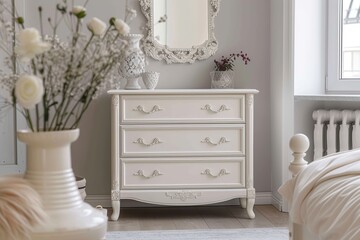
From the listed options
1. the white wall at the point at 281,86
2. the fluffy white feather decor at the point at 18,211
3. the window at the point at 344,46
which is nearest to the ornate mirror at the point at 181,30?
the white wall at the point at 281,86

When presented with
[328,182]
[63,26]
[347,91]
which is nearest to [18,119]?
[63,26]

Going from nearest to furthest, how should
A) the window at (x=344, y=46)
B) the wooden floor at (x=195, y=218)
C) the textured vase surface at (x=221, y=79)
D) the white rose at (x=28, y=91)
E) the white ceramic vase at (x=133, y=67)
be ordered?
the white rose at (x=28, y=91) < the wooden floor at (x=195, y=218) < the white ceramic vase at (x=133, y=67) < the window at (x=344, y=46) < the textured vase surface at (x=221, y=79)

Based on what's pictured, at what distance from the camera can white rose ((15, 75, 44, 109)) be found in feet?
3.92

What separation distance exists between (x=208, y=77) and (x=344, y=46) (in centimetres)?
94

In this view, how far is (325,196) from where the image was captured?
2111 mm

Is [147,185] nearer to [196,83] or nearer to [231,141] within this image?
[231,141]

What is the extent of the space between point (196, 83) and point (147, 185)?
0.88 metres

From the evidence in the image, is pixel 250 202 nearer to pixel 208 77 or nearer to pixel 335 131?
pixel 335 131

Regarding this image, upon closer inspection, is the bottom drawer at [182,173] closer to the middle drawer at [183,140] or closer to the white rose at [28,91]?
the middle drawer at [183,140]

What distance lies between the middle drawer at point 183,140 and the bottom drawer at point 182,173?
0.15ft

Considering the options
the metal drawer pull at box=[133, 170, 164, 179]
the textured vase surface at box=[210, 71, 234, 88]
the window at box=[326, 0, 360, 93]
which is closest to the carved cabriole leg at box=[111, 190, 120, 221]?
the metal drawer pull at box=[133, 170, 164, 179]

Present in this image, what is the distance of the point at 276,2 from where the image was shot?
177 inches

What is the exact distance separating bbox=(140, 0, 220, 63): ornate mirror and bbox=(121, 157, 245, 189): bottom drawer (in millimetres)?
803

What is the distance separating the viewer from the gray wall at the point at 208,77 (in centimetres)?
456
